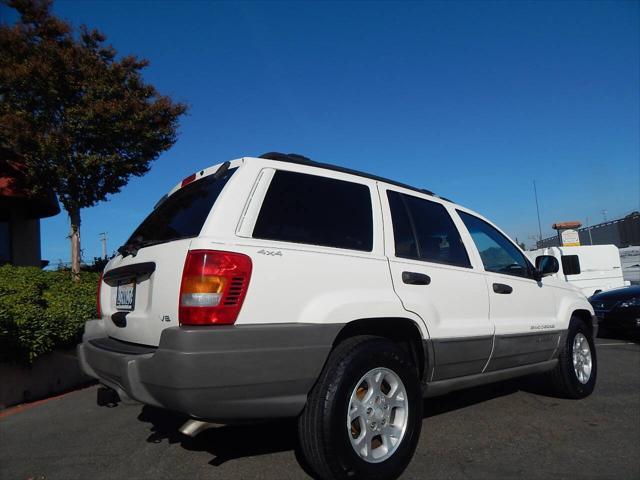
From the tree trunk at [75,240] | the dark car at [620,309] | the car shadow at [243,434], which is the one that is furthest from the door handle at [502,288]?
the tree trunk at [75,240]

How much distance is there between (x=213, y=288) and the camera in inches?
92.6

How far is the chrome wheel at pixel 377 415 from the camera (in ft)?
8.90

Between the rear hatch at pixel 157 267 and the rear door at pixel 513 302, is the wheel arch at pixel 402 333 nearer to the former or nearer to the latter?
the rear door at pixel 513 302

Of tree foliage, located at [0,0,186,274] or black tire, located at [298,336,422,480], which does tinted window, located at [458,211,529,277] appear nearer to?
black tire, located at [298,336,422,480]

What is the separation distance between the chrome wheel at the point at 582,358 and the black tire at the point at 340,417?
9.40 feet

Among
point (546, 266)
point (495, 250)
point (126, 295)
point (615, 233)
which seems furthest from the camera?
point (615, 233)

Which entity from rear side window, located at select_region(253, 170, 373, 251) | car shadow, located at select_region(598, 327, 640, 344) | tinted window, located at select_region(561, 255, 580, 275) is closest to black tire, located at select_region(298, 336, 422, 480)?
rear side window, located at select_region(253, 170, 373, 251)

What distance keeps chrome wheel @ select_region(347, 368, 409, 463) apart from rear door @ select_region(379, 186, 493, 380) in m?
0.41

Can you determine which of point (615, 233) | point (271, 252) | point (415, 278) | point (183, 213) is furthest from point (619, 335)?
point (615, 233)

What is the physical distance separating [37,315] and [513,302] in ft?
17.4

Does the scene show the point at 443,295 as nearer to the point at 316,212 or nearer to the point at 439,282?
the point at 439,282

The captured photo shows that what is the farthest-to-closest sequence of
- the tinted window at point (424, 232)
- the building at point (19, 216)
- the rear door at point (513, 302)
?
the building at point (19, 216), the rear door at point (513, 302), the tinted window at point (424, 232)

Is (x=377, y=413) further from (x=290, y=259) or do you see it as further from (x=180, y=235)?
(x=180, y=235)

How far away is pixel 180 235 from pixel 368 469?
176 centimetres
